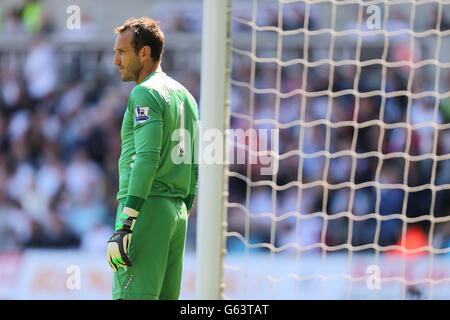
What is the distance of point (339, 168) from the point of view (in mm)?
6004

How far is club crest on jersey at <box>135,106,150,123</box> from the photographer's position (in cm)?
291

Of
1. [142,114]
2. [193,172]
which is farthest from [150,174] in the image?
[193,172]

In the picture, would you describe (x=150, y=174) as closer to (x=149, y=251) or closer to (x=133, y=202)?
(x=133, y=202)

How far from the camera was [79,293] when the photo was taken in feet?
18.9

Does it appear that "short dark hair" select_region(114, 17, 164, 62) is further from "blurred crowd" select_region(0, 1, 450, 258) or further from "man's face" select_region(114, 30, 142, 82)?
"blurred crowd" select_region(0, 1, 450, 258)

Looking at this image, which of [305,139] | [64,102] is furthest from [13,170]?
[305,139]

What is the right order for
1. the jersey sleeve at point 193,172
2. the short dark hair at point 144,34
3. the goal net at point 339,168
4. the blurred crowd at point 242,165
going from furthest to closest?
the blurred crowd at point 242,165
the goal net at point 339,168
the jersey sleeve at point 193,172
the short dark hair at point 144,34

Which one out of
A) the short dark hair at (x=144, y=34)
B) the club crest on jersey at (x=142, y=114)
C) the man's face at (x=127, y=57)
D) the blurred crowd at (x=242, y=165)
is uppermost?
the short dark hair at (x=144, y=34)

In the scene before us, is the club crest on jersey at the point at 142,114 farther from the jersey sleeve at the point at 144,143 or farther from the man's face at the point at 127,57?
the man's face at the point at 127,57

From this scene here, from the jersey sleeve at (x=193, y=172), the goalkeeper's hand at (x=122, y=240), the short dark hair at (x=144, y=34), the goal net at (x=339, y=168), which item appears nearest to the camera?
the goalkeeper's hand at (x=122, y=240)

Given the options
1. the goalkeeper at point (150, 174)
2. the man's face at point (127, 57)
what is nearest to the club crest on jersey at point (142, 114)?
the goalkeeper at point (150, 174)

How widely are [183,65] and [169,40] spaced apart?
26 cm

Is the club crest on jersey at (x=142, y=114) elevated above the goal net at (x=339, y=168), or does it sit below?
above

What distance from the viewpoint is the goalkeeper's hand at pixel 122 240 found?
2832 millimetres
